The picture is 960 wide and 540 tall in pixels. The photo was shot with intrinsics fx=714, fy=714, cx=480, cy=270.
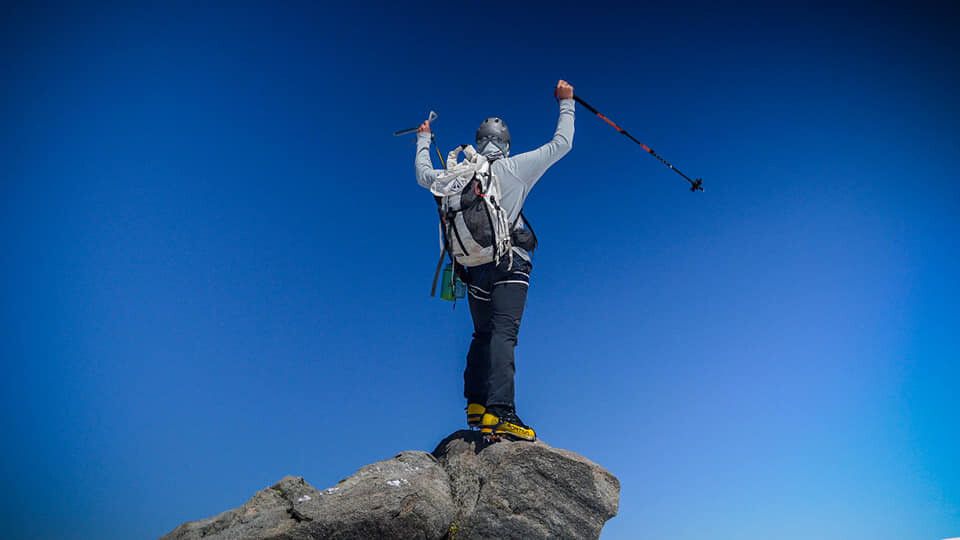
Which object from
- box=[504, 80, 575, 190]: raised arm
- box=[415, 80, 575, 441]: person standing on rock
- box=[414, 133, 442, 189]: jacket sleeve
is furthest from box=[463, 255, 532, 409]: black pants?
box=[414, 133, 442, 189]: jacket sleeve

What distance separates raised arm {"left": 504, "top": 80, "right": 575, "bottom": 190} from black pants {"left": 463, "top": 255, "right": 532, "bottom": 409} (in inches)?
36.2

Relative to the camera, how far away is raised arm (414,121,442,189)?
815 cm

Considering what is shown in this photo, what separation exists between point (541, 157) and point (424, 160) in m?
1.49

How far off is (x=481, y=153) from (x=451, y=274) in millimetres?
1422

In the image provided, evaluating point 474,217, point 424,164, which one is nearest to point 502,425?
point 474,217

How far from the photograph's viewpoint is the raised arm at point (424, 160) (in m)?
8.15

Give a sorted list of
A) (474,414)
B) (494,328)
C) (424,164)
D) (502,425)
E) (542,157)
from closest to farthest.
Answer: (502,425), (494,328), (542,157), (474,414), (424,164)

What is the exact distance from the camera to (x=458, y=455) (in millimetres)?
7309

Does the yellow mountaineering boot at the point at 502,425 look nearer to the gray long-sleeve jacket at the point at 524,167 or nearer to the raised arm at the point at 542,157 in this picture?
the gray long-sleeve jacket at the point at 524,167

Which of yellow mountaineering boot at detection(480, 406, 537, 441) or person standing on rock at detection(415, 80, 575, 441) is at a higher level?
person standing on rock at detection(415, 80, 575, 441)

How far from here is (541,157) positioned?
7.75 metres

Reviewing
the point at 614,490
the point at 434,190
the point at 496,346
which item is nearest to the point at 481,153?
the point at 434,190

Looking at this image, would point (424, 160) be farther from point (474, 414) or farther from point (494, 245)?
point (474, 414)

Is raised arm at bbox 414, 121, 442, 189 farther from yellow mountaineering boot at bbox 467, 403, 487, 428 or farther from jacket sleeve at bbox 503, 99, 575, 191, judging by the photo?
yellow mountaineering boot at bbox 467, 403, 487, 428
